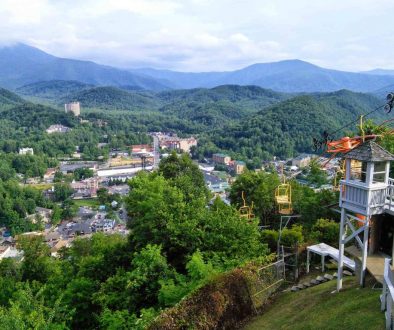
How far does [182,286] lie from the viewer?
984 centimetres

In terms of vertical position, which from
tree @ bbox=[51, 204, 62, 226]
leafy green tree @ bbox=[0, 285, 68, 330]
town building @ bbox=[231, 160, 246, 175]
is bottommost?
tree @ bbox=[51, 204, 62, 226]

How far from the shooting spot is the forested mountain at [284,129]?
9575 centimetres

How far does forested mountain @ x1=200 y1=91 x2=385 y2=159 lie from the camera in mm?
95750

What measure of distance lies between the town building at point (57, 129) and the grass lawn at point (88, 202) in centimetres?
5917

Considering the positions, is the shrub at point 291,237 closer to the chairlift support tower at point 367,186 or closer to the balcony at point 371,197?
the chairlift support tower at point 367,186

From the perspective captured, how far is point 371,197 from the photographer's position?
803 cm

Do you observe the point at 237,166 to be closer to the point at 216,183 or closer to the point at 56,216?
the point at 216,183

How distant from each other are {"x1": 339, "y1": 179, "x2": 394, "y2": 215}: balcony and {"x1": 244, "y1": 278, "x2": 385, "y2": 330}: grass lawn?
5.15 feet

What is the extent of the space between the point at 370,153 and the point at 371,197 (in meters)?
0.87

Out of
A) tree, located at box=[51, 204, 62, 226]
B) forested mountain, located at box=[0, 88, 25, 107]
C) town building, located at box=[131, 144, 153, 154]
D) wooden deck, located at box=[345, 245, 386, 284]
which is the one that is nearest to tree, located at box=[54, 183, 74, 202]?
tree, located at box=[51, 204, 62, 226]

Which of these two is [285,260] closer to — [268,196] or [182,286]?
[182,286]

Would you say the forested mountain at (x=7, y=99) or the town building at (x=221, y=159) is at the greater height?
the forested mountain at (x=7, y=99)

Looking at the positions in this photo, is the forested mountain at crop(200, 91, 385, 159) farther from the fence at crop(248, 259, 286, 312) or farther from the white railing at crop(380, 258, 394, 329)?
the white railing at crop(380, 258, 394, 329)

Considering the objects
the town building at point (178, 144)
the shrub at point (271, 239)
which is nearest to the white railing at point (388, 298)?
the shrub at point (271, 239)
